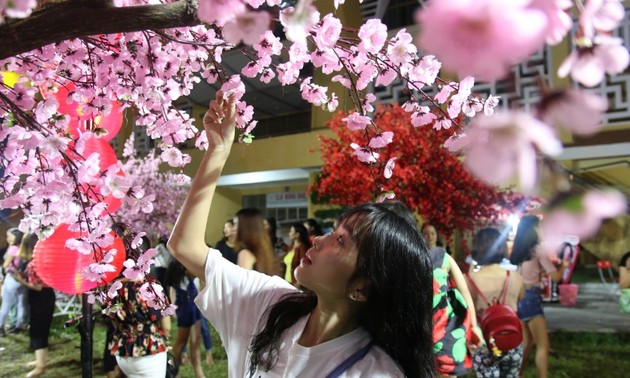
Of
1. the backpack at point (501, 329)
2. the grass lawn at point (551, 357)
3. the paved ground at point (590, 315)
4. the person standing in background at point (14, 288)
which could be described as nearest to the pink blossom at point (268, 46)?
the backpack at point (501, 329)

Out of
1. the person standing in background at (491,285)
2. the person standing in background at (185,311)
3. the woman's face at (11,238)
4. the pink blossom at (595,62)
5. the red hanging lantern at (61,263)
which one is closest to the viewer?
the pink blossom at (595,62)

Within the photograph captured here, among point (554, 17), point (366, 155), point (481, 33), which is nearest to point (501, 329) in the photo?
point (366, 155)

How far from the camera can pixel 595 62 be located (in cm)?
56

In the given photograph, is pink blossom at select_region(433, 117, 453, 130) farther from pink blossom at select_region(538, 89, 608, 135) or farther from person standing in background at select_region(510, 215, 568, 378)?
person standing in background at select_region(510, 215, 568, 378)

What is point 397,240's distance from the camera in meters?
1.36

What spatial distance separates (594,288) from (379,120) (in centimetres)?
837

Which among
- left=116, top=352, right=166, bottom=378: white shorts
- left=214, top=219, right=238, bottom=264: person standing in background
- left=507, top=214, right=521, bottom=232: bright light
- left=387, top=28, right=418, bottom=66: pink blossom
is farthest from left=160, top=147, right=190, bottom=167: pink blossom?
left=507, top=214, right=521, bottom=232: bright light

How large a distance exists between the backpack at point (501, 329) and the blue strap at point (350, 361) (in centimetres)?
229

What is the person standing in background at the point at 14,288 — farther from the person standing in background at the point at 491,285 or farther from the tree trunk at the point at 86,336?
the person standing in background at the point at 491,285

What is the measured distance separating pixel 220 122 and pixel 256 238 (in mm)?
2545

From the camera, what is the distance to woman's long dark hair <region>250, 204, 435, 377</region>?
1.34 m

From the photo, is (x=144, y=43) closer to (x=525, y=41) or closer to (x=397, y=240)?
(x=397, y=240)

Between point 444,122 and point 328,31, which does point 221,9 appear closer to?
point 328,31

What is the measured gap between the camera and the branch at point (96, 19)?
84 centimetres
